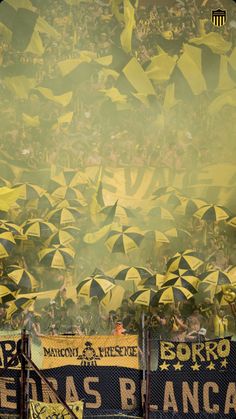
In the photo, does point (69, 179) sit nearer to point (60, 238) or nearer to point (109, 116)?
point (60, 238)

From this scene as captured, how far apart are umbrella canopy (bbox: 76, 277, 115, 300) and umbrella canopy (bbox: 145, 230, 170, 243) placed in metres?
2.41

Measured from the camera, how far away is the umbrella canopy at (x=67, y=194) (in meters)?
24.6

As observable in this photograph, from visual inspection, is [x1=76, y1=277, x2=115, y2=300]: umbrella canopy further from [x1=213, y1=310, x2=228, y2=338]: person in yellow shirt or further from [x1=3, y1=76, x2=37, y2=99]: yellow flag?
[x1=3, y1=76, x2=37, y2=99]: yellow flag

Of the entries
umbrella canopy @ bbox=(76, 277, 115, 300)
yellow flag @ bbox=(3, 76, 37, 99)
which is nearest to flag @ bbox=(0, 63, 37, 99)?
yellow flag @ bbox=(3, 76, 37, 99)

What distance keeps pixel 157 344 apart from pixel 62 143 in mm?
10975

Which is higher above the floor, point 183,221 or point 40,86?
point 40,86

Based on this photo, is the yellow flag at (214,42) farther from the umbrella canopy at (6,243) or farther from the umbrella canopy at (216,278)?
the umbrella canopy at (6,243)

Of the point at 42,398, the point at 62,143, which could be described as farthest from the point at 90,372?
the point at 62,143

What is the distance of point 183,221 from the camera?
79.8 ft

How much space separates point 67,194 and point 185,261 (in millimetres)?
3856

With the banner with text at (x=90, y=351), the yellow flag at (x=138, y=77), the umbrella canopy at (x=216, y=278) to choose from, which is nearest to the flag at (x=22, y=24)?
the yellow flag at (x=138, y=77)

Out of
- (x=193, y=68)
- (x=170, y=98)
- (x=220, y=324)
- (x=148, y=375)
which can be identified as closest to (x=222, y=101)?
(x=193, y=68)

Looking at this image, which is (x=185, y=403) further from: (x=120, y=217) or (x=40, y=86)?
(x=40, y=86)

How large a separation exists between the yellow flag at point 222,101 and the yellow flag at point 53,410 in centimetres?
1217
